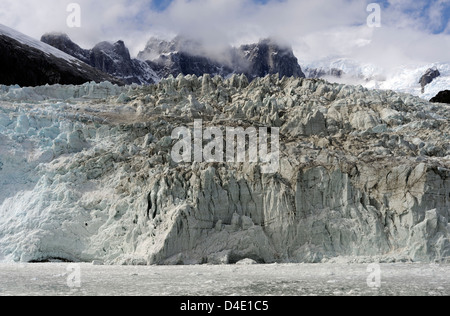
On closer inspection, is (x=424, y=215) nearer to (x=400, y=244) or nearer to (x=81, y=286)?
(x=400, y=244)

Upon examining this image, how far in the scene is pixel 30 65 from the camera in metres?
75.1

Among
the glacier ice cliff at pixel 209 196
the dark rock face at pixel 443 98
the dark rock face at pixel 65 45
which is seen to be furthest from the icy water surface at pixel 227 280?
the dark rock face at pixel 65 45

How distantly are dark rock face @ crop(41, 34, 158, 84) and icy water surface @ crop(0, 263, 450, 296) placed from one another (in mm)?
93838

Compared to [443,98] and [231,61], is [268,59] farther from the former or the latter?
[443,98]

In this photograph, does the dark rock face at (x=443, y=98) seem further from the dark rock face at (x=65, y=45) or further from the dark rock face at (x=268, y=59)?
the dark rock face at (x=65, y=45)

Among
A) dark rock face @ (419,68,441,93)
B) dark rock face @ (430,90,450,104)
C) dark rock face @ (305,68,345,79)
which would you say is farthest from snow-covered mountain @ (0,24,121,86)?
dark rock face @ (305,68,345,79)

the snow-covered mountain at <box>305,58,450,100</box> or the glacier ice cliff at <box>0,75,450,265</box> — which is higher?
the snow-covered mountain at <box>305,58,450,100</box>

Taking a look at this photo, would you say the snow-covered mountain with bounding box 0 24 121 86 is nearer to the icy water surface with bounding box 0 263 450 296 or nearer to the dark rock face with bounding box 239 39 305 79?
the dark rock face with bounding box 239 39 305 79

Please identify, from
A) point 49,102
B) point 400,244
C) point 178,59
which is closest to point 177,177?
point 400,244

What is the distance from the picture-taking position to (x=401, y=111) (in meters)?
31.8

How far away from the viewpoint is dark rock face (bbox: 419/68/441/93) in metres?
87.2

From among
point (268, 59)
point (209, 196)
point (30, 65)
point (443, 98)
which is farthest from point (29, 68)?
point (209, 196)

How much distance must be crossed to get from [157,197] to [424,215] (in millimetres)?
11030

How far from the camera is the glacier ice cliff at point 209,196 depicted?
67.3ft
